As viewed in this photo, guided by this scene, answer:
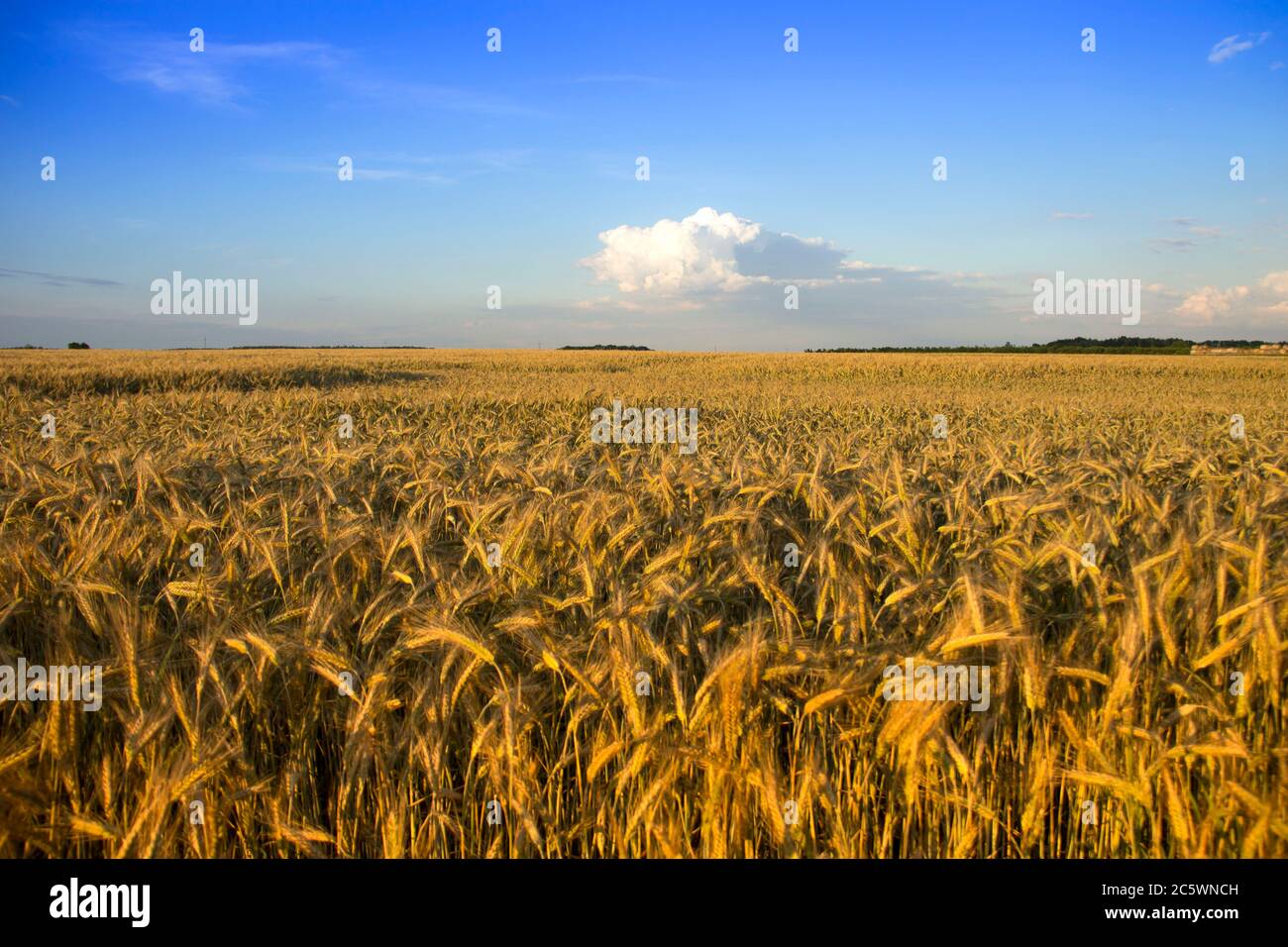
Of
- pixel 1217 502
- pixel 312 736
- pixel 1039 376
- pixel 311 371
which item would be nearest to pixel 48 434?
pixel 312 736

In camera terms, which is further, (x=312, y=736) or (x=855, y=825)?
(x=312, y=736)

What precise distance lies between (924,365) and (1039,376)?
16.1ft

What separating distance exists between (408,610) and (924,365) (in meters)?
34.3

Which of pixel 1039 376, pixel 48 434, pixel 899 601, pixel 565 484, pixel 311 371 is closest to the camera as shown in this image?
pixel 899 601

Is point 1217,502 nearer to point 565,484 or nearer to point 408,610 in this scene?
point 565,484

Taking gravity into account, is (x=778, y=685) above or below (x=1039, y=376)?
below

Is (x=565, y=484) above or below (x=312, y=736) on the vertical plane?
above

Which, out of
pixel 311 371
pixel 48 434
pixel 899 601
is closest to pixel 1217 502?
pixel 899 601

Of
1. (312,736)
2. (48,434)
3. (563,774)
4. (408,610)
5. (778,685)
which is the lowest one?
(563,774)

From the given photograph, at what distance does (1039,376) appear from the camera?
2962cm

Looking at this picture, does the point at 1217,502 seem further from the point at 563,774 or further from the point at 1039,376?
the point at 1039,376

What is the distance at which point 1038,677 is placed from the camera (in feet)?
5.81
